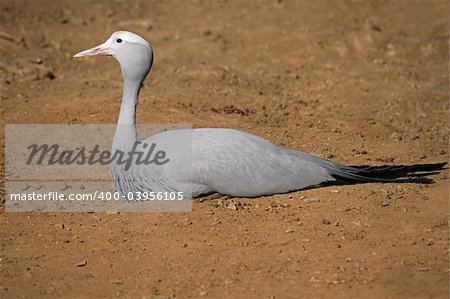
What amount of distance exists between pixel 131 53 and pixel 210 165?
119cm

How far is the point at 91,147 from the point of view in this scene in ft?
27.8

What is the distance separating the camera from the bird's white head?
23.3ft

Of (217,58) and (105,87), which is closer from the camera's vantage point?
(105,87)

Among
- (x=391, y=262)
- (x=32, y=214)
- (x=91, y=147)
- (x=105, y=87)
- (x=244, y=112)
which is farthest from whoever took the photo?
(x=105, y=87)

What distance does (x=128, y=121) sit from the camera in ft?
23.3

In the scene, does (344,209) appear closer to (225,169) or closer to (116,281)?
(225,169)

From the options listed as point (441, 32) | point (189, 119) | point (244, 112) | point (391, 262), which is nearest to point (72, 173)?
point (189, 119)

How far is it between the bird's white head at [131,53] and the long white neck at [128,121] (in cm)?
8

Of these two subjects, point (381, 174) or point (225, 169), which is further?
point (381, 174)

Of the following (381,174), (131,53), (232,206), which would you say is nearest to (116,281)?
(232,206)

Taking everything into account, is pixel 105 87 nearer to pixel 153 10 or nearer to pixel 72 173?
pixel 72 173

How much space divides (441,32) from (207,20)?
3616mm

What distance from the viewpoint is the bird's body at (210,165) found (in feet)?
22.5

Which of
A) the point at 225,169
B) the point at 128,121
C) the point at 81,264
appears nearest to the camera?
the point at 81,264
